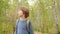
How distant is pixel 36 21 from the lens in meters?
7.34

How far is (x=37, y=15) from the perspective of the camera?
24.1ft

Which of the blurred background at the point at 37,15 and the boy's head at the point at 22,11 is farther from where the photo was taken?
the blurred background at the point at 37,15

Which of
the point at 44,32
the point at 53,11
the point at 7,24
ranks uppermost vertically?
the point at 53,11

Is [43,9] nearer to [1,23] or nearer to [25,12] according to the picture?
[1,23]

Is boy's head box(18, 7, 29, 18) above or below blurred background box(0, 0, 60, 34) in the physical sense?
above

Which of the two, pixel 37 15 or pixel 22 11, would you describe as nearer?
pixel 22 11

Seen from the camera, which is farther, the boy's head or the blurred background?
the blurred background

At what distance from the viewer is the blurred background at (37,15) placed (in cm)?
681

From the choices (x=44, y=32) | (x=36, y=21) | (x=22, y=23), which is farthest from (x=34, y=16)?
(x=22, y=23)

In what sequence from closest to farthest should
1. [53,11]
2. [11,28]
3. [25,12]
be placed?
[25,12], [11,28], [53,11]

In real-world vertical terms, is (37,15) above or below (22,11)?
below

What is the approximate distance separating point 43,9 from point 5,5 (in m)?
1.70

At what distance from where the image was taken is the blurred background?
268 inches

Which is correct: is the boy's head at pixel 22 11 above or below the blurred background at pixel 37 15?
above
